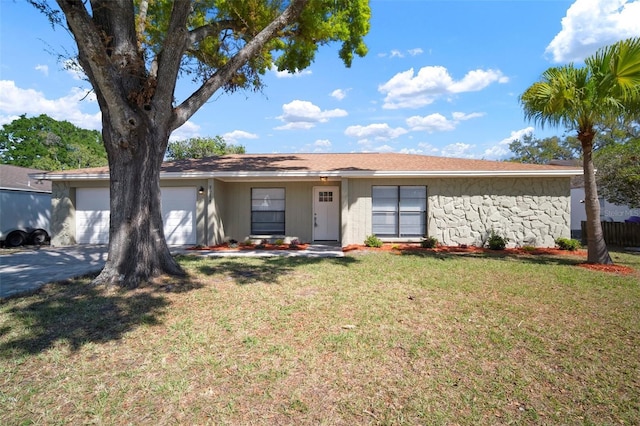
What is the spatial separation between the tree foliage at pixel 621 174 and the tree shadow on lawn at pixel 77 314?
1746 cm

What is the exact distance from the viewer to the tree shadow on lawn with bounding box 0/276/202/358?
4.07m

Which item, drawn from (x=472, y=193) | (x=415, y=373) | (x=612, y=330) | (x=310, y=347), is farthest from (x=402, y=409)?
(x=472, y=193)

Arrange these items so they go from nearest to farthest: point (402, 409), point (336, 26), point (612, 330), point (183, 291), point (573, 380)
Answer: point (402, 409) < point (573, 380) < point (612, 330) < point (183, 291) < point (336, 26)

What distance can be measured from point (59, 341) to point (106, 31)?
5.41 meters

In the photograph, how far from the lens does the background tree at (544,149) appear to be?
35.6 meters

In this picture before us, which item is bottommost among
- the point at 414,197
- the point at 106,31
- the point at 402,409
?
the point at 402,409

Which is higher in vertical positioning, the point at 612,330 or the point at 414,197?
the point at 414,197

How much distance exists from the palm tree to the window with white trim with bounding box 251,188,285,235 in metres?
8.45

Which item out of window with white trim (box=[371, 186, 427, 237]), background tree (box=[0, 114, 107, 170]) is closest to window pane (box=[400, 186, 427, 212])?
window with white trim (box=[371, 186, 427, 237])

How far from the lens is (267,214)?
13.1m

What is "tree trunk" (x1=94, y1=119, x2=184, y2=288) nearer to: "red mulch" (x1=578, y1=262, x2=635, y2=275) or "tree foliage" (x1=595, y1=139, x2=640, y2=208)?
"red mulch" (x1=578, y1=262, x2=635, y2=275)

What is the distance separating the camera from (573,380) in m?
3.23

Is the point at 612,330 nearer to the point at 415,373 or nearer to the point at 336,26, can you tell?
the point at 415,373

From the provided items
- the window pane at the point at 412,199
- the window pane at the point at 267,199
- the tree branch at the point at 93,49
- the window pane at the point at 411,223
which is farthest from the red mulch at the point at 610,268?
the tree branch at the point at 93,49
